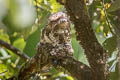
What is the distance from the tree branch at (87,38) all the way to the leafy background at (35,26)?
0.34ft

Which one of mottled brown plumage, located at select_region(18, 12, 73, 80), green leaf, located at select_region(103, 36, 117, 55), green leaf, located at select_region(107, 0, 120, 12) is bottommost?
green leaf, located at select_region(103, 36, 117, 55)

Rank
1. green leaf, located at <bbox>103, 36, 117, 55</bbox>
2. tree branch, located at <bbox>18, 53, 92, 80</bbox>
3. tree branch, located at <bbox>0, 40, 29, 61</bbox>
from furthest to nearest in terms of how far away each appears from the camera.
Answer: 1. tree branch, located at <bbox>0, 40, 29, 61</bbox>
2. green leaf, located at <bbox>103, 36, 117, 55</bbox>
3. tree branch, located at <bbox>18, 53, 92, 80</bbox>

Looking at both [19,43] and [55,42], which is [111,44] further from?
[19,43]

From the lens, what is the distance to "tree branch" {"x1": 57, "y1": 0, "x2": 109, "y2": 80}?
1.99 feet

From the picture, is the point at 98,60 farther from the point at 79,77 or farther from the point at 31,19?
the point at 31,19

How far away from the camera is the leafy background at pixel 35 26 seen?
2.53ft

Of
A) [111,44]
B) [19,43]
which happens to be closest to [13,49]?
[19,43]

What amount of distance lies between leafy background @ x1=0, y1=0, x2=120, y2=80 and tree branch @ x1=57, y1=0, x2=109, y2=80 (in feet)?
0.34

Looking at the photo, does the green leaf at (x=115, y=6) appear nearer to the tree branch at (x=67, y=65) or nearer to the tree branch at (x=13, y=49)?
the tree branch at (x=67, y=65)

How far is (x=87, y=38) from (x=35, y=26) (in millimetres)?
479

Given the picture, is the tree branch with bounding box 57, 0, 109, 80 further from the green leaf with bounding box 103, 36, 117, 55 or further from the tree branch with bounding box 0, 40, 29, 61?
the tree branch with bounding box 0, 40, 29, 61

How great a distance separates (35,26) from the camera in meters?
1.07

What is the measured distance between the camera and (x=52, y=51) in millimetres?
634

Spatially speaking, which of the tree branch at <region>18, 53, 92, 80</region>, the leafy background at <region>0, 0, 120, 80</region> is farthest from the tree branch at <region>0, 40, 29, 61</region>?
the tree branch at <region>18, 53, 92, 80</region>
